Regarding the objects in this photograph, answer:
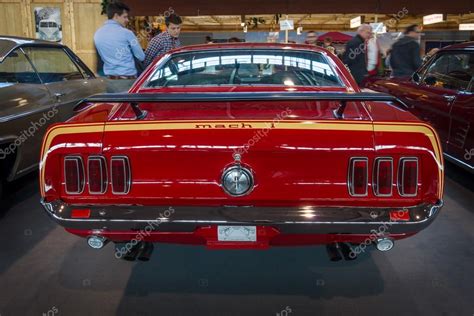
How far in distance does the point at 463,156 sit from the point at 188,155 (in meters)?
3.46

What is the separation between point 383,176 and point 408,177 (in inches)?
5.0

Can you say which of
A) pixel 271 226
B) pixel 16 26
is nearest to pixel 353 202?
pixel 271 226

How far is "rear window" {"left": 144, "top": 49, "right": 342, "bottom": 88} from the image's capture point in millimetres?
3488

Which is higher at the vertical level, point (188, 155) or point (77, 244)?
point (188, 155)

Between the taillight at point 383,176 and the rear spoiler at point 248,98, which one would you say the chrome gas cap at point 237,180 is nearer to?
the rear spoiler at point 248,98

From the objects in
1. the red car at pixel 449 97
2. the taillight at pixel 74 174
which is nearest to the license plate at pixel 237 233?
the taillight at pixel 74 174

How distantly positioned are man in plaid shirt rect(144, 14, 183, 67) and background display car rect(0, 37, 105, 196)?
717 mm

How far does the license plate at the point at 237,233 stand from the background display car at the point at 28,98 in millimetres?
2444

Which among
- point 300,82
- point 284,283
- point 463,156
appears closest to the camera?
point 284,283

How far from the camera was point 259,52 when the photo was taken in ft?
11.8

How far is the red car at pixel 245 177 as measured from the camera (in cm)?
231

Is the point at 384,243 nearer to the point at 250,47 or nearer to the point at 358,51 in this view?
the point at 250,47

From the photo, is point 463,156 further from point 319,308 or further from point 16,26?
point 16,26

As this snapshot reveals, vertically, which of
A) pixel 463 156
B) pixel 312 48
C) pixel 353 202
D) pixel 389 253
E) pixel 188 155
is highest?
pixel 312 48
